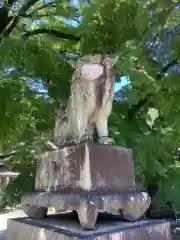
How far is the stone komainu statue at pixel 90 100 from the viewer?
4285 mm

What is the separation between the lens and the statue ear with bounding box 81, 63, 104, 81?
4.34m

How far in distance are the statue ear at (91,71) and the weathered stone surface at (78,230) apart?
2015 millimetres

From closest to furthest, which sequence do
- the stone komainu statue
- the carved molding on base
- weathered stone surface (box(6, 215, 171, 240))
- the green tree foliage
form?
weathered stone surface (box(6, 215, 171, 240)) → the carved molding on base → the stone komainu statue → the green tree foliage

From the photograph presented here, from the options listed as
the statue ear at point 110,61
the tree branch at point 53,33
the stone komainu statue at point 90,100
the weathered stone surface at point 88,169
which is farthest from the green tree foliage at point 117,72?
the weathered stone surface at point 88,169

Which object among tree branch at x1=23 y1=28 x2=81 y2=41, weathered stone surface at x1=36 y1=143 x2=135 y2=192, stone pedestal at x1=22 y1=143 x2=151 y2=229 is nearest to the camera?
stone pedestal at x1=22 y1=143 x2=151 y2=229

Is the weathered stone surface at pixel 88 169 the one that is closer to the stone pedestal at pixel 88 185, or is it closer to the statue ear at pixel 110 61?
the stone pedestal at pixel 88 185

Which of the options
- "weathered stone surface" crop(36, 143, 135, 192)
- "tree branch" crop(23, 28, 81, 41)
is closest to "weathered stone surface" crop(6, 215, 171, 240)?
"weathered stone surface" crop(36, 143, 135, 192)

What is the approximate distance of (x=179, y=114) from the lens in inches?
232

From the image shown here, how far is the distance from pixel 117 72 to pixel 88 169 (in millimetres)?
1961

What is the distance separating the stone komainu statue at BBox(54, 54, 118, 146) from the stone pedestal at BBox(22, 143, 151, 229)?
0.27m

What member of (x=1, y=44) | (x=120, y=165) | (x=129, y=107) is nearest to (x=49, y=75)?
(x=1, y=44)

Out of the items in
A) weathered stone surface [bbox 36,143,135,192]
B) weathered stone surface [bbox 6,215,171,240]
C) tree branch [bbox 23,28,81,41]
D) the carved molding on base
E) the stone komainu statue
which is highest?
tree branch [bbox 23,28,81,41]

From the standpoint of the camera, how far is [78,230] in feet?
11.7

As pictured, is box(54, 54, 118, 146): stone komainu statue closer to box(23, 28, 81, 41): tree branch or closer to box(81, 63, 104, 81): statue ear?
box(81, 63, 104, 81): statue ear
